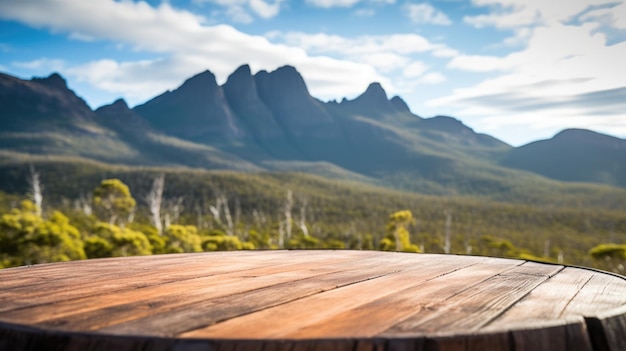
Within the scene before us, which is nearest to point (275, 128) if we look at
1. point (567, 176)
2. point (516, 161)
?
point (516, 161)

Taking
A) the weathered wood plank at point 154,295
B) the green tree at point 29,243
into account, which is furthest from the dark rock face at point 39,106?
the weathered wood plank at point 154,295

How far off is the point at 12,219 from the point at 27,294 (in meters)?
17.8

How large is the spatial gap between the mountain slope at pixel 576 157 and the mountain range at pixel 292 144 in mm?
349

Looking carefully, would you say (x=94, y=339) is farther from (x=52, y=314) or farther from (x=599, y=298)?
(x=599, y=298)

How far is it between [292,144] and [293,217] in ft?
441

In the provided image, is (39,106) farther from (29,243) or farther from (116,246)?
(29,243)

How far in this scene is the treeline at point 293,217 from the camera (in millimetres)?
30578

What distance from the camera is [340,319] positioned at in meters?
1.08

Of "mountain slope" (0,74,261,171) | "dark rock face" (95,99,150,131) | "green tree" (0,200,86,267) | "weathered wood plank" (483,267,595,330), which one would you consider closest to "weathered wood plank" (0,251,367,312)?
"weathered wood plank" (483,267,595,330)

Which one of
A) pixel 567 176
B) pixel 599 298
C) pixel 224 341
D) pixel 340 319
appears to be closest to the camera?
pixel 224 341

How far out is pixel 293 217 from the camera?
193 feet

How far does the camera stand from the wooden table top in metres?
0.94

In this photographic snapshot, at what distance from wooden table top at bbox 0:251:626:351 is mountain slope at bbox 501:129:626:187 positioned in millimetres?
164696

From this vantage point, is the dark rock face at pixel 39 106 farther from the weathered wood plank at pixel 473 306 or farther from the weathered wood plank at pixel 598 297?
the weathered wood plank at pixel 598 297
